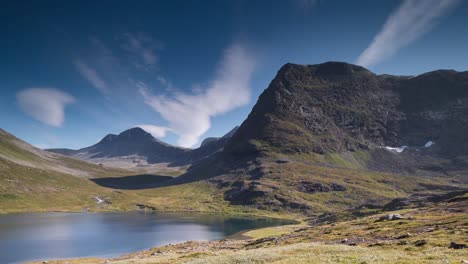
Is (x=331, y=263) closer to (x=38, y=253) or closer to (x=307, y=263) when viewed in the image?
(x=307, y=263)

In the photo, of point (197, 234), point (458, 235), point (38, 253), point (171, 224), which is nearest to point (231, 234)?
point (197, 234)

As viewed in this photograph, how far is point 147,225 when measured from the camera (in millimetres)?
183625

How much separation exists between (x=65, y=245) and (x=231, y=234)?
69.3 metres

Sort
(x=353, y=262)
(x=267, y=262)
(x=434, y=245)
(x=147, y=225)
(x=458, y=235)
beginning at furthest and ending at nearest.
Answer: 1. (x=147, y=225)
2. (x=458, y=235)
3. (x=434, y=245)
4. (x=267, y=262)
5. (x=353, y=262)

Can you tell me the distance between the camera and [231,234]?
502 feet

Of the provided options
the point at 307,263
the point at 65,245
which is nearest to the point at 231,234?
the point at 65,245

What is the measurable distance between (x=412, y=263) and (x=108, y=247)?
11408 cm

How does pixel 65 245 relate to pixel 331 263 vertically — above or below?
below

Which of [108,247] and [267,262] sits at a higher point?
[267,262]

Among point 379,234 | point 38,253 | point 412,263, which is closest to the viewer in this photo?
point 412,263

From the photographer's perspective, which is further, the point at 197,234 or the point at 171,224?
the point at 171,224

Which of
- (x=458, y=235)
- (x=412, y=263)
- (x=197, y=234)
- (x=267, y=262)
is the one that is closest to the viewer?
(x=412, y=263)

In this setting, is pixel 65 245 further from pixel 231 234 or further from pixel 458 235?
pixel 458 235

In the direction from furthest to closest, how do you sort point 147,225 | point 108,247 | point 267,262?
point 147,225 < point 108,247 < point 267,262
